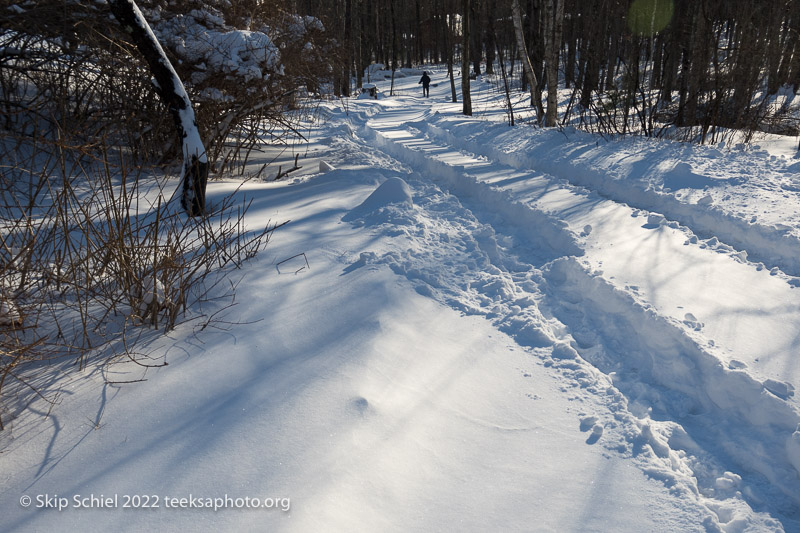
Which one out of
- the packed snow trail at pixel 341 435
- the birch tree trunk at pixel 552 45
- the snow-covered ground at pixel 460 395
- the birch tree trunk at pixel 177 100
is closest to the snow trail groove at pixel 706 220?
the snow-covered ground at pixel 460 395

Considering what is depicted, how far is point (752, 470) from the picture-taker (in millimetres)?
2301

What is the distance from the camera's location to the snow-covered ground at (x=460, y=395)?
6.66 ft

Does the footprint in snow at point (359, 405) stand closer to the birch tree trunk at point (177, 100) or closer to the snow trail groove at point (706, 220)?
the birch tree trunk at point (177, 100)

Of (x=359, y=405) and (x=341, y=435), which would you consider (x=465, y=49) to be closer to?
(x=359, y=405)

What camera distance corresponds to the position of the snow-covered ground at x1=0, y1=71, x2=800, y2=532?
2.03 metres

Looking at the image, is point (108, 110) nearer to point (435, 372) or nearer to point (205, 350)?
point (205, 350)

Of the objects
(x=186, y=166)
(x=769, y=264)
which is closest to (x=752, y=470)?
(x=769, y=264)

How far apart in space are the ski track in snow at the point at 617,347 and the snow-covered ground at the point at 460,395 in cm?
1

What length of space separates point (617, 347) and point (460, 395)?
1234 millimetres

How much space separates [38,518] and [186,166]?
4087 millimetres

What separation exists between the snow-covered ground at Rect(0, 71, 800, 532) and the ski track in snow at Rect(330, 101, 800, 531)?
15mm

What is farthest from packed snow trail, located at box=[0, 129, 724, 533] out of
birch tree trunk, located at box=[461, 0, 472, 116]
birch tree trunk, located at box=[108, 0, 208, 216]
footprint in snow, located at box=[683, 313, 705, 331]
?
birch tree trunk, located at box=[461, 0, 472, 116]

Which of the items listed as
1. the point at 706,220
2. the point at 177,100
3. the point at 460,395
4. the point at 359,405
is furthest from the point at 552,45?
the point at 359,405

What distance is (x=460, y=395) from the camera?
9.21 feet
